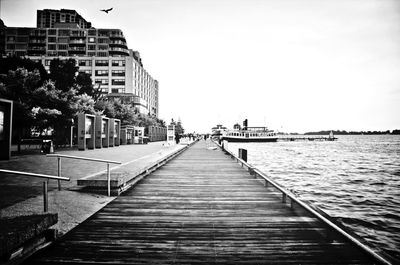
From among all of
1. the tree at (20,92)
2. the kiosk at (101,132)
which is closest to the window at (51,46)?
the kiosk at (101,132)

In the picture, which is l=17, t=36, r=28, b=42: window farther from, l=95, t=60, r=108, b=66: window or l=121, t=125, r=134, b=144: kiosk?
l=121, t=125, r=134, b=144: kiosk

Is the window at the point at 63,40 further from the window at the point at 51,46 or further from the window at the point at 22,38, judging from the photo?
the window at the point at 22,38

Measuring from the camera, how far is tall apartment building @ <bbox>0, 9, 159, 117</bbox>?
83.8m

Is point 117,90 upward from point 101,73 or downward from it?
downward

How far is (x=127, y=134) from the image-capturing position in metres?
39.5

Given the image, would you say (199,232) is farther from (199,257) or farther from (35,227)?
(35,227)

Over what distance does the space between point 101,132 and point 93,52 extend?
7543cm

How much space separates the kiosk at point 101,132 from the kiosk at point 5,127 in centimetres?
1134

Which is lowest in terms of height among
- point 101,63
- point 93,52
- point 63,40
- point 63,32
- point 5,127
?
point 5,127

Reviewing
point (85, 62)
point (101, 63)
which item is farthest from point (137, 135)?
point (85, 62)

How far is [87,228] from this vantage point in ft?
14.8

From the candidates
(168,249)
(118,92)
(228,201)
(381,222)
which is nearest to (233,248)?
(168,249)

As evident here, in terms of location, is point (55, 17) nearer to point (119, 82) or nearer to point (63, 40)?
point (63, 40)

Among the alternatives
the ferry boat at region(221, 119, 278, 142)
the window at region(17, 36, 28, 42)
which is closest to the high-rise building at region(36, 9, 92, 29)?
the window at region(17, 36, 28, 42)
